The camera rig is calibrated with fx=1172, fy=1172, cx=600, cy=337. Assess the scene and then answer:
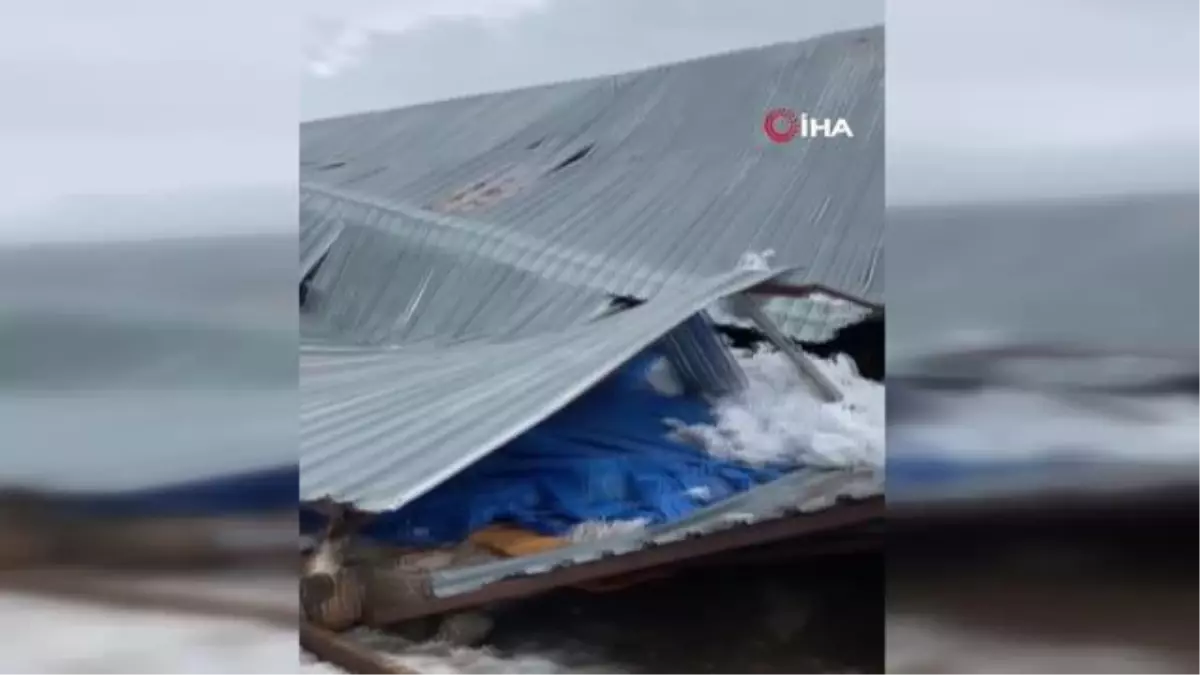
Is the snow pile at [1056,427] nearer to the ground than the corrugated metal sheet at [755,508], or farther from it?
farther from it

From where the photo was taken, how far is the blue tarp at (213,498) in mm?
1643

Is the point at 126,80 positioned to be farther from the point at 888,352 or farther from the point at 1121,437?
the point at 1121,437

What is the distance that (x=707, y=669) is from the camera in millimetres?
1603

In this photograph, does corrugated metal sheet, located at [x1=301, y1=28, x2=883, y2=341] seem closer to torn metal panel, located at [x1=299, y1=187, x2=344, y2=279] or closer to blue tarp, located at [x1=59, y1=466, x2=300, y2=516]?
torn metal panel, located at [x1=299, y1=187, x2=344, y2=279]

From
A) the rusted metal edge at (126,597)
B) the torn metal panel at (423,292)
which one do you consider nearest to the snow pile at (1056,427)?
the torn metal panel at (423,292)

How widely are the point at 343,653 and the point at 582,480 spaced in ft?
1.36

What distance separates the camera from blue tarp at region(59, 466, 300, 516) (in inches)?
64.7

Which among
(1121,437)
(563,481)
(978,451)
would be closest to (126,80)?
(563,481)

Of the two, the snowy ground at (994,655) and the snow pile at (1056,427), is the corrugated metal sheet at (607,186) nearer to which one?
→ the snow pile at (1056,427)

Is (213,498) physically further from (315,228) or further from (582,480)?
(582,480)

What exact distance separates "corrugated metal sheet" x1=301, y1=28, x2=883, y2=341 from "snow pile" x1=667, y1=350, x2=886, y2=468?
13 cm

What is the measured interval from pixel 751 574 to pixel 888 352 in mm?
356

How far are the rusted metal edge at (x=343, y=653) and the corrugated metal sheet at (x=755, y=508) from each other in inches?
10.2

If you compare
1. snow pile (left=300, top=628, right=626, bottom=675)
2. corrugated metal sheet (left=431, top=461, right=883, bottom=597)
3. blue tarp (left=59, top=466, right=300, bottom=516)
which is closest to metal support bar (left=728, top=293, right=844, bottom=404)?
corrugated metal sheet (left=431, top=461, right=883, bottom=597)
